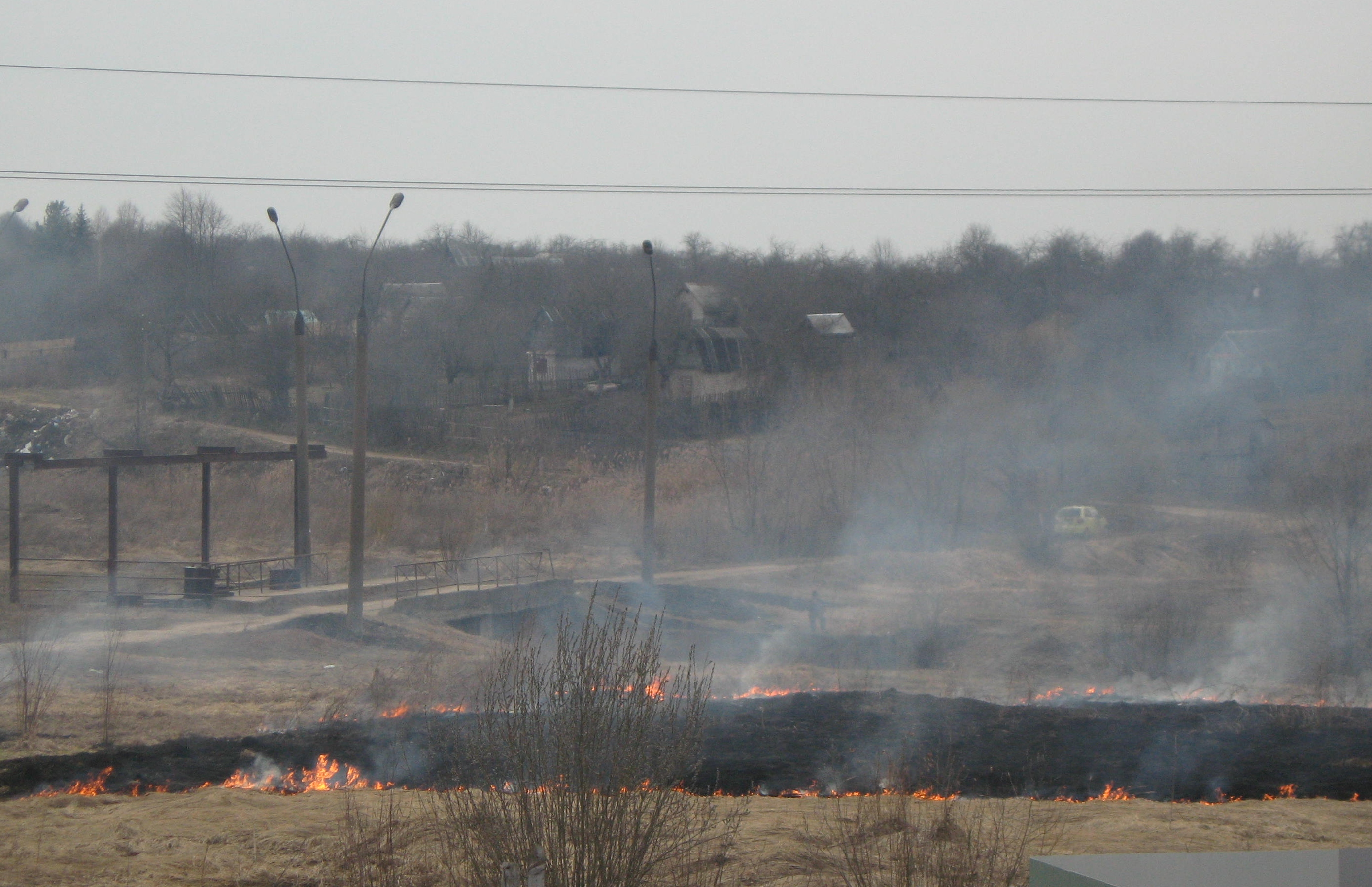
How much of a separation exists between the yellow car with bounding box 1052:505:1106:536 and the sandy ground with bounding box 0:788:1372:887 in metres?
21.6

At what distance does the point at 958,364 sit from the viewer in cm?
4400

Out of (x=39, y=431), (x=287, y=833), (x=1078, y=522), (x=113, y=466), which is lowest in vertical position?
(x=287, y=833)

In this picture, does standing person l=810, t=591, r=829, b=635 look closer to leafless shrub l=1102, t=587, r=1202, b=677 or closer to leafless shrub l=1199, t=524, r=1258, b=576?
leafless shrub l=1102, t=587, r=1202, b=677

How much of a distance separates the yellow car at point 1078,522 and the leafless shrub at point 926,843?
76.1 ft

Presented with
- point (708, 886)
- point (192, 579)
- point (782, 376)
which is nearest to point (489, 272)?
point (782, 376)

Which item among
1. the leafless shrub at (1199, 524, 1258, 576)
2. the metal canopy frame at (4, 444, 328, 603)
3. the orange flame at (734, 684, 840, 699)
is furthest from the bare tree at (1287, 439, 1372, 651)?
the metal canopy frame at (4, 444, 328, 603)

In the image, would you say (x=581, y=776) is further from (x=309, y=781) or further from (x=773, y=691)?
(x=773, y=691)

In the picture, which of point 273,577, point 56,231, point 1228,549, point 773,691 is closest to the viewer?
point 773,691

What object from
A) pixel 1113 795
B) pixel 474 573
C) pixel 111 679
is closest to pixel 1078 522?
pixel 474 573

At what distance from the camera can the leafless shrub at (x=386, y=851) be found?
7457 mm

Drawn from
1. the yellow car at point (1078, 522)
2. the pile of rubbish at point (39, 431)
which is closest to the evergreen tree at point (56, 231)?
the pile of rubbish at point (39, 431)

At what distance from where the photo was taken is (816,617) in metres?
24.3

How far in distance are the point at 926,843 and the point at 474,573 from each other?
2120 cm

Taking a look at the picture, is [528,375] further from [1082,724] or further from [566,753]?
[566,753]
